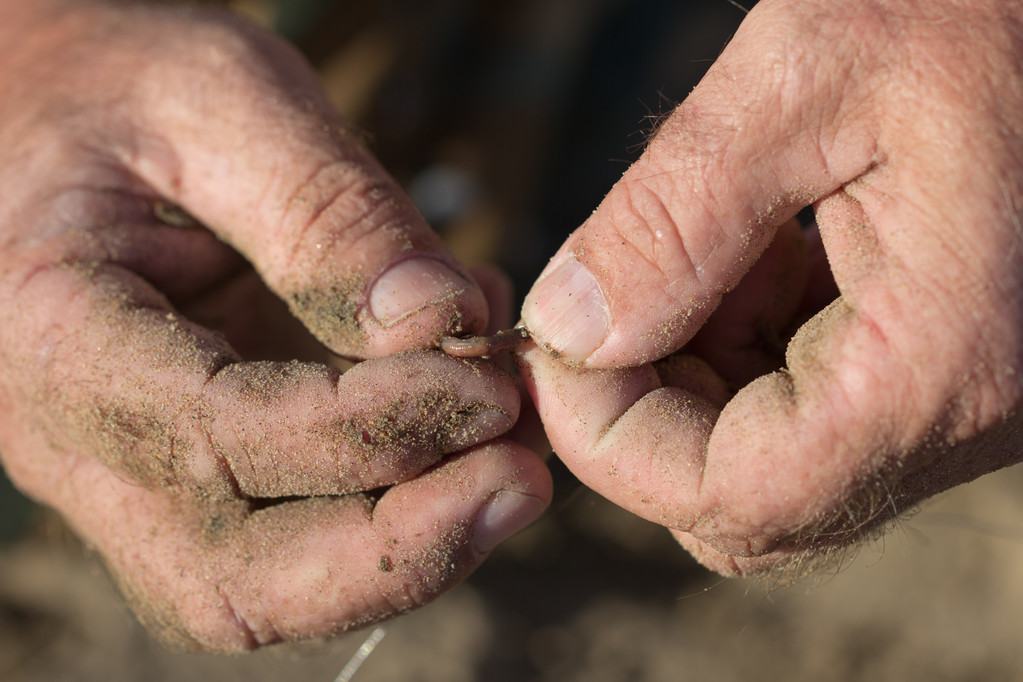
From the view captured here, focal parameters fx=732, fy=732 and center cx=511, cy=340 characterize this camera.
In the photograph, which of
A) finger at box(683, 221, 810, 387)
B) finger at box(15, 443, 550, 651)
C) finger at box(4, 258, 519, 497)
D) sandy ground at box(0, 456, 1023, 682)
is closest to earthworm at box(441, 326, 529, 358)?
finger at box(4, 258, 519, 497)

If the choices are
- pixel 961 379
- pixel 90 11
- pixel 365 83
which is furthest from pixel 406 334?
pixel 365 83

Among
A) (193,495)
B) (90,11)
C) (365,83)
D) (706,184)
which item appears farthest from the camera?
(365,83)

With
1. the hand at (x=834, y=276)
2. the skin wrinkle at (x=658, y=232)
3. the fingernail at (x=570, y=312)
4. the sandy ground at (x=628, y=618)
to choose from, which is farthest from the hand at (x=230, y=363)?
the sandy ground at (x=628, y=618)

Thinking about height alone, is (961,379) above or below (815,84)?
below

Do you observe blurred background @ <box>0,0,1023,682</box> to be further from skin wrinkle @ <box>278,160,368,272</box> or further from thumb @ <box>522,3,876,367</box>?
thumb @ <box>522,3,876,367</box>

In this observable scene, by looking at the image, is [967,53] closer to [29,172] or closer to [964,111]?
[964,111]

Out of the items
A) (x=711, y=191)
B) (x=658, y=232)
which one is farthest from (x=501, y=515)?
(x=711, y=191)

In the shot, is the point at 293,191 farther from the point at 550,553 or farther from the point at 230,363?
the point at 550,553
